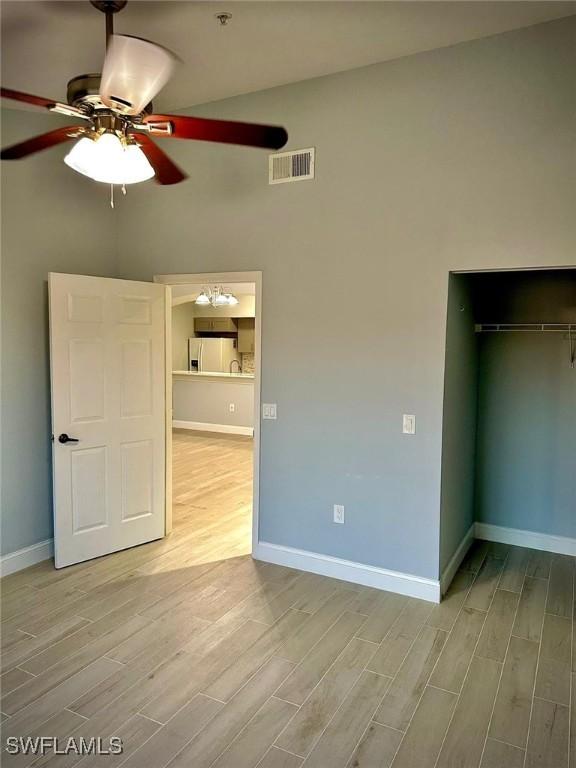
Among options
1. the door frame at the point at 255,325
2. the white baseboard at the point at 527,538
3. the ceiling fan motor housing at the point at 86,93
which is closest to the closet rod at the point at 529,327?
the white baseboard at the point at 527,538

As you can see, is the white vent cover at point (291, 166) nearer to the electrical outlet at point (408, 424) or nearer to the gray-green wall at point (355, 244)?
the gray-green wall at point (355, 244)

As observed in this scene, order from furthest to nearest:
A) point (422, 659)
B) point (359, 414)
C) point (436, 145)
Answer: point (359, 414) → point (436, 145) → point (422, 659)

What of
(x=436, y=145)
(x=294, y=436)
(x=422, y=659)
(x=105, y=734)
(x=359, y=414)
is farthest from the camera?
(x=294, y=436)

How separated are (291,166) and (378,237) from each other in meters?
0.80

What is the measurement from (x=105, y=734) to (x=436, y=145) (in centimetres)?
340

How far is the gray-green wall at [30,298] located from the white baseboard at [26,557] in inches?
1.8

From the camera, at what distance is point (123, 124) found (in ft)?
7.24

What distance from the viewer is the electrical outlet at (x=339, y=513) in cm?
362

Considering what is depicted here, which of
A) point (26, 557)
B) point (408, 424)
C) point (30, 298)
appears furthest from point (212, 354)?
point (408, 424)

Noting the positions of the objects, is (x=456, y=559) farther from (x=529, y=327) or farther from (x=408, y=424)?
(x=529, y=327)

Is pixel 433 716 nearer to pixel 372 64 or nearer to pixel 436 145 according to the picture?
pixel 436 145

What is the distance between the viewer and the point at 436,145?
10.4 ft

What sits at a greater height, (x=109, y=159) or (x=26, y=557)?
(x=109, y=159)

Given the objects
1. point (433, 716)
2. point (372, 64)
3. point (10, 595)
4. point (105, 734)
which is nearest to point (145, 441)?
point (10, 595)
